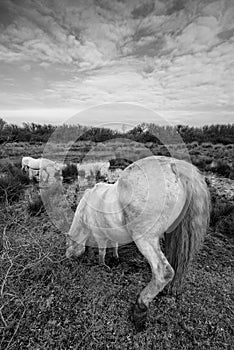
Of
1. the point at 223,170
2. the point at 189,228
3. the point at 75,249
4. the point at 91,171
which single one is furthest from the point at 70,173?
the point at 223,170

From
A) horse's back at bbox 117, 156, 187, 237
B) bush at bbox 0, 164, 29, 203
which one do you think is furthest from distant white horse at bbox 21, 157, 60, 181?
horse's back at bbox 117, 156, 187, 237

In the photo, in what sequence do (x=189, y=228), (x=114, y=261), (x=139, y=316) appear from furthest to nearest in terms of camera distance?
(x=114, y=261) < (x=189, y=228) < (x=139, y=316)

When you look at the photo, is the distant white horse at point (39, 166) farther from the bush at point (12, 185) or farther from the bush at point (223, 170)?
the bush at point (223, 170)

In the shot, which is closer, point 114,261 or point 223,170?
point 114,261

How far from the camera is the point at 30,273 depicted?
2.39 metres

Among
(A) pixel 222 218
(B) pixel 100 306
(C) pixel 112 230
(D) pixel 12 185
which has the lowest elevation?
(B) pixel 100 306

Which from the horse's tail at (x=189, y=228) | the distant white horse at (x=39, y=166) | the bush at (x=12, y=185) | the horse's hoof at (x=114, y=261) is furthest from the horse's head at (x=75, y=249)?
the distant white horse at (x=39, y=166)

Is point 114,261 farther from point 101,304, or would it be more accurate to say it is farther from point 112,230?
point 112,230

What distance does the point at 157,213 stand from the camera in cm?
164

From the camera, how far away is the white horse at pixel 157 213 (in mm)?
1641

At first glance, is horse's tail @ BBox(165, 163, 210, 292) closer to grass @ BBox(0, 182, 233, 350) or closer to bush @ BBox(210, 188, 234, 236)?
grass @ BBox(0, 182, 233, 350)

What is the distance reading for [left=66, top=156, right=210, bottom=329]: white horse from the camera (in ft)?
5.38

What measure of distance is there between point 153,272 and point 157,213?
55cm

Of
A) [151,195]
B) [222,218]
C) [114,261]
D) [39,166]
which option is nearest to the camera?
[151,195]
